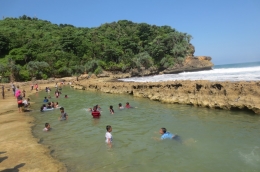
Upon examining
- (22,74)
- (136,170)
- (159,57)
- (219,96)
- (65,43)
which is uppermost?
(65,43)

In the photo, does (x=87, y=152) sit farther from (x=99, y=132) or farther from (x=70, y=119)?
(x=70, y=119)

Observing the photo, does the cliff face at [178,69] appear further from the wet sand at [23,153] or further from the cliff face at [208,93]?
the wet sand at [23,153]

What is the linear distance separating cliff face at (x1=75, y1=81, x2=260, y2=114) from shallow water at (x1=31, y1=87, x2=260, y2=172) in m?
0.76

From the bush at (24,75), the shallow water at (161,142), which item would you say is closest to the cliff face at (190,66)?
the bush at (24,75)

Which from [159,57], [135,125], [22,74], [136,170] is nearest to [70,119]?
[135,125]

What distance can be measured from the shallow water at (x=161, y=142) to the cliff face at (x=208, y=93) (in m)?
0.76

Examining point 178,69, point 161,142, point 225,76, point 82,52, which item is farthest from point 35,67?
point 161,142

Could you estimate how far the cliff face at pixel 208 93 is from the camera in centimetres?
1303

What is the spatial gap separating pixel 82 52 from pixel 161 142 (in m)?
71.6

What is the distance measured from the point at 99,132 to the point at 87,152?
2.84 metres

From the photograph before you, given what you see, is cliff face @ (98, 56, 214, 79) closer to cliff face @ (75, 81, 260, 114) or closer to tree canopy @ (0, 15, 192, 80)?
tree canopy @ (0, 15, 192, 80)

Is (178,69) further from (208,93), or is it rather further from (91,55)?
(208,93)

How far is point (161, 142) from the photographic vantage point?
359 inches

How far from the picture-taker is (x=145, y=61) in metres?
64.9
